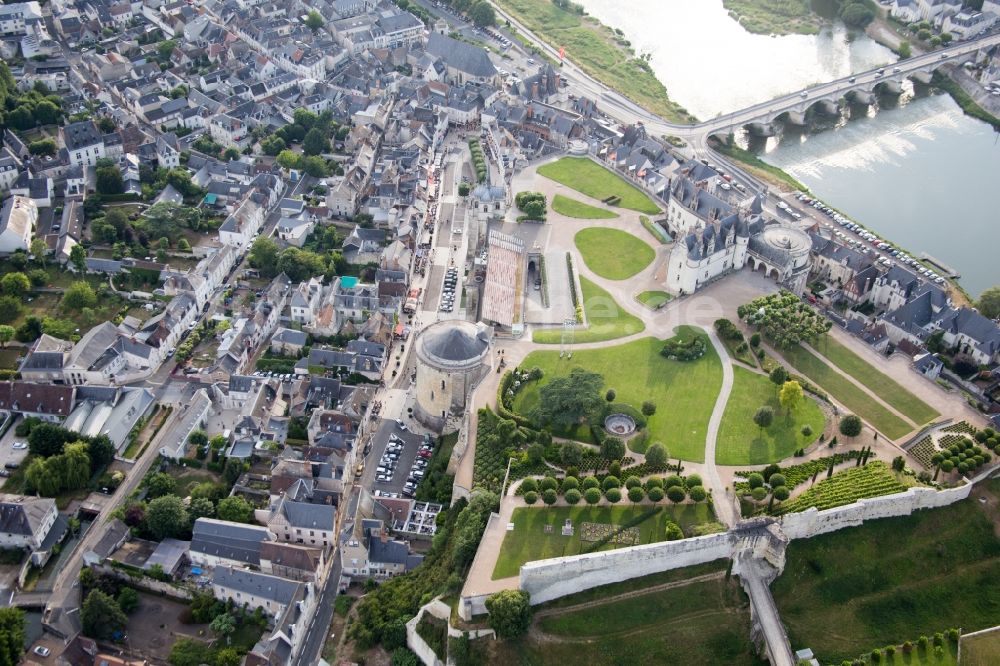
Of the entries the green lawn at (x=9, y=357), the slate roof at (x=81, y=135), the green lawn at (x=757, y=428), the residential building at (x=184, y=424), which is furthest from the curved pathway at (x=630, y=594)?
the slate roof at (x=81, y=135)

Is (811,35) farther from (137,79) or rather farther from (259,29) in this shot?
(137,79)

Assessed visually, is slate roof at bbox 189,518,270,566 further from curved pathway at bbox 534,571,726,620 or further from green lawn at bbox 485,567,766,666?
curved pathway at bbox 534,571,726,620

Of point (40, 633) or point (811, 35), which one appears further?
point (811, 35)

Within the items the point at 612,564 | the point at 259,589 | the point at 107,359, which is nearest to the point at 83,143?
the point at 107,359

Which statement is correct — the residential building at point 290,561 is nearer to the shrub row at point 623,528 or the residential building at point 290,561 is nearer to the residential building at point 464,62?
the shrub row at point 623,528

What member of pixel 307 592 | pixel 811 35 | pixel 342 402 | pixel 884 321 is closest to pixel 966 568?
pixel 884 321

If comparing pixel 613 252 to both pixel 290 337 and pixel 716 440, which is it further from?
pixel 290 337
